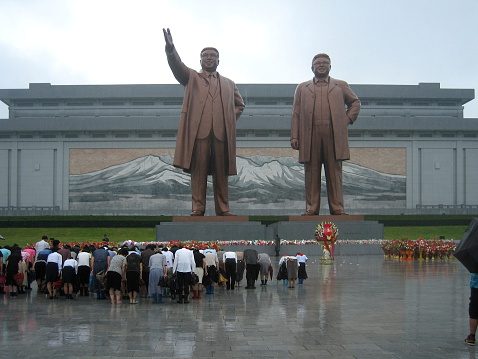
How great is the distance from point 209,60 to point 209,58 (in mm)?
55

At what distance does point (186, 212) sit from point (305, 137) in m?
19.6

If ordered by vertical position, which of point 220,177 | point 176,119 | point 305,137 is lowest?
point 220,177

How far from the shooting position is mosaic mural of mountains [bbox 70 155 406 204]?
3972cm

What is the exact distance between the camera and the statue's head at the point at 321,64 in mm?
19891

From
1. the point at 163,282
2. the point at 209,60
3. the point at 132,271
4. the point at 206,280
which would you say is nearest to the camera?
the point at 163,282

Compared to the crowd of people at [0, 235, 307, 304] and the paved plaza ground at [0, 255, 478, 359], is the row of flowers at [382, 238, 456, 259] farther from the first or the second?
the crowd of people at [0, 235, 307, 304]

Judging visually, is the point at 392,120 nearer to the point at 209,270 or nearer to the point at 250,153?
the point at 250,153

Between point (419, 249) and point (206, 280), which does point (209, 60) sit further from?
point (419, 249)

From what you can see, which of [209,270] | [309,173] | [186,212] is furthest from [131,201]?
[209,270]

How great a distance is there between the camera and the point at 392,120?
41062 mm

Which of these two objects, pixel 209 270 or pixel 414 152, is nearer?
pixel 209 270

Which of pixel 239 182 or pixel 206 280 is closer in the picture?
pixel 206 280

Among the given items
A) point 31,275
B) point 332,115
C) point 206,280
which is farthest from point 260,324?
point 332,115

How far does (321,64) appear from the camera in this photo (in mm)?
19891
